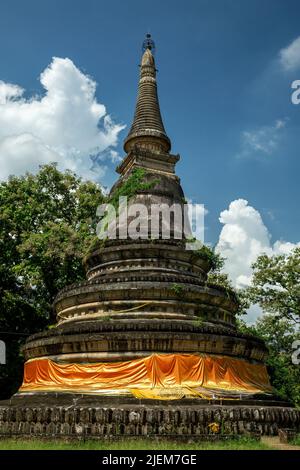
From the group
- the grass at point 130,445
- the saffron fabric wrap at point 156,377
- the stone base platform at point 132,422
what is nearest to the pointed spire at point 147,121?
the saffron fabric wrap at point 156,377

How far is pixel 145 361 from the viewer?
47.3ft

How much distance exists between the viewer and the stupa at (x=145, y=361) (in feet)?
35.8

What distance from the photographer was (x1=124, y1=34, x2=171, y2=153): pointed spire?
1115 inches

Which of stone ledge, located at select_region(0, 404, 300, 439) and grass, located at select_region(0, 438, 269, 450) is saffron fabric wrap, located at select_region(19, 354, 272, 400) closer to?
stone ledge, located at select_region(0, 404, 300, 439)

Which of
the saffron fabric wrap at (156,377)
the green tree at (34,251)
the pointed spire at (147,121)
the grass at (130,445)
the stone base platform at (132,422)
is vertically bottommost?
the grass at (130,445)

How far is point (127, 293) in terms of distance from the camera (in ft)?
57.6

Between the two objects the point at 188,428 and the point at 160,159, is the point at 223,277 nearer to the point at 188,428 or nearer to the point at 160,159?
the point at 160,159

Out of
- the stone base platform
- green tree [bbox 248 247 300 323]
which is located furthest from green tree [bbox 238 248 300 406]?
the stone base platform

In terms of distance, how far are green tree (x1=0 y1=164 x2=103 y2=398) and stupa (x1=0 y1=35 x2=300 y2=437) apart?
5863 millimetres

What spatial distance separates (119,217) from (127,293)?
749 centimetres

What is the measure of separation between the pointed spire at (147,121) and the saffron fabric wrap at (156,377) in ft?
54.4

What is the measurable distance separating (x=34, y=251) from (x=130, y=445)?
19022mm

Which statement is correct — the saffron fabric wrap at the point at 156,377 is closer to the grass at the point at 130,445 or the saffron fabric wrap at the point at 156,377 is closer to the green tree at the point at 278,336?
the grass at the point at 130,445

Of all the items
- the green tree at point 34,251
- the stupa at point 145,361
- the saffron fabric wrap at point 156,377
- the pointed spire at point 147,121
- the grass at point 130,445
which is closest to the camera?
the grass at point 130,445
